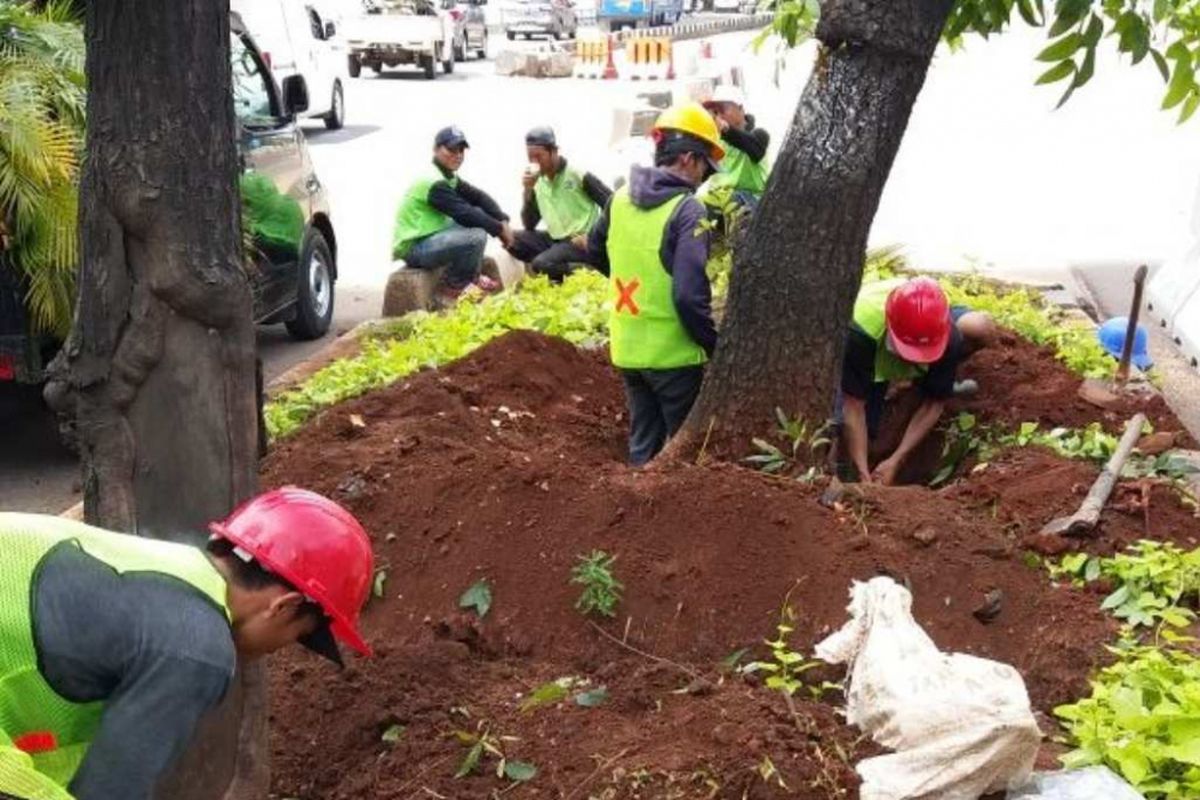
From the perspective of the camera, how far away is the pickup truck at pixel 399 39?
3192 cm

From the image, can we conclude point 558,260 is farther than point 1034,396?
Yes

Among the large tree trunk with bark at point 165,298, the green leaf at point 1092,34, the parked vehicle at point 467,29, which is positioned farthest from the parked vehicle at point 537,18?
the large tree trunk with bark at point 165,298

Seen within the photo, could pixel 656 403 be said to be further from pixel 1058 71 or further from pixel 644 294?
pixel 1058 71

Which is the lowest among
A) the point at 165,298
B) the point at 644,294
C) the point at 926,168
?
the point at 926,168

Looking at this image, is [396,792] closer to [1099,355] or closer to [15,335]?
[15,335]

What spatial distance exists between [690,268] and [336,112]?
17443mm

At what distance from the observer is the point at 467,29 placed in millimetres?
37781

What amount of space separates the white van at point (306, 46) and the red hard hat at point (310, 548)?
14.0m

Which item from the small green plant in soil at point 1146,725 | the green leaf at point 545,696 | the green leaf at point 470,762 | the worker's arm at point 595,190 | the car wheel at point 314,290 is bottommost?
the car wheel at point 314,290

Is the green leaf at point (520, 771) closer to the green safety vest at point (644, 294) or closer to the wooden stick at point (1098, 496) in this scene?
the wooden stick at point (1098, 496)

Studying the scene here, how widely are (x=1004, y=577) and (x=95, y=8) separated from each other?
321cm

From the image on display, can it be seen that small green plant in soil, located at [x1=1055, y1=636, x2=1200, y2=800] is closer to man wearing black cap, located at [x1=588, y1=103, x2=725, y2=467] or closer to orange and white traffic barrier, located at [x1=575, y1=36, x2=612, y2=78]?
man wearing black cap, located at [x1=588, y1=103, x2=725, y2=467]

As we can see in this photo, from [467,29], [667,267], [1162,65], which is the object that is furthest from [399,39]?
[1162,65]

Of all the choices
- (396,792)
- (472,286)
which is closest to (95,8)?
(396,792)
